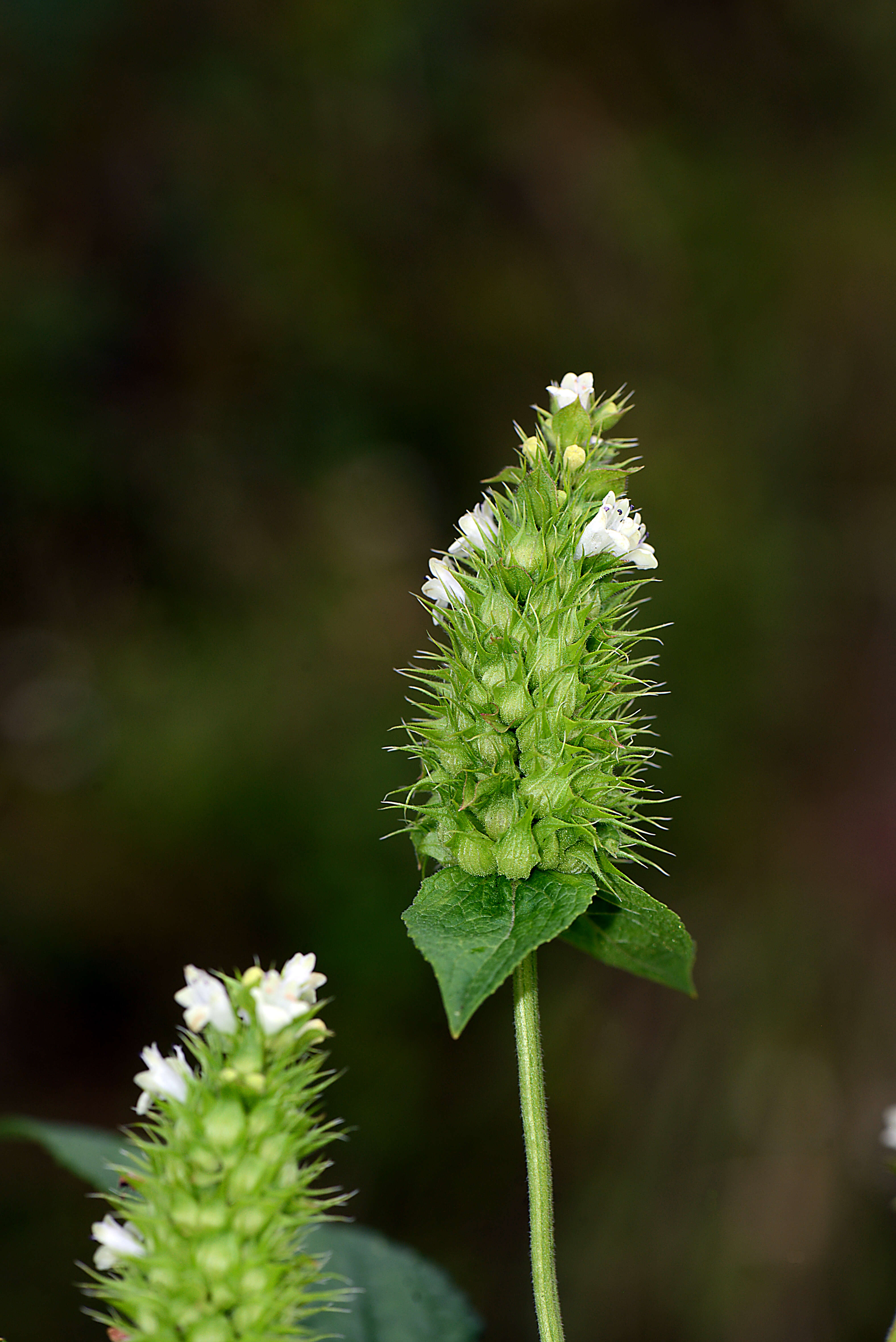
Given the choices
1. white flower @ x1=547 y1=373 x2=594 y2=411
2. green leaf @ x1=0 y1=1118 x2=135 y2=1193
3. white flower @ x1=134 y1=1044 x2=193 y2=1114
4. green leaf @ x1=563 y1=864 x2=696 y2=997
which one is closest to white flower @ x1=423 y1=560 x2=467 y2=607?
white flower @ x1=547 y1=373 x2=594 y2=411

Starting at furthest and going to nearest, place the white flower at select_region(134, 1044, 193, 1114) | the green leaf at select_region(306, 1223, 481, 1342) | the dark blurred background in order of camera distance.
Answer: the dark blurred background → the green leaf at select_region(306, 1223, 481, 1342) → the white flower at select_region(134, 1044, 193, 1114)

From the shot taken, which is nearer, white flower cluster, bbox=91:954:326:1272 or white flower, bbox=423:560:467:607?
white flower cluster, bbox=91:954:326:1272

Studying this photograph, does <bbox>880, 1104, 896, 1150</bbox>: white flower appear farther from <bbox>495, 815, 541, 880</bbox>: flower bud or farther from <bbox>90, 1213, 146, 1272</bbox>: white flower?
<bbox>90, 1213, 146, 1272</bbox>: white flower

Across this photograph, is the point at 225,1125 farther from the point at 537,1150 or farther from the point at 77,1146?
the point at 77,1146

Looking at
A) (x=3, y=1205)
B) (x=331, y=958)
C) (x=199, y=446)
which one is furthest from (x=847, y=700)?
(x=3, y=1205)

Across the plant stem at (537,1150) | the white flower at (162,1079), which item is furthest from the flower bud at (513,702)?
the white flower at (162,1079)

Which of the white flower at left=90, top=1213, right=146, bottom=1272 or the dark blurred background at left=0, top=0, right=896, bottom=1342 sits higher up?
the dark blurred background at left=0, top=0, right=896, bottom=1342
